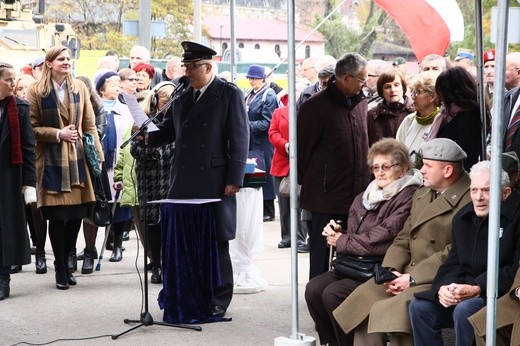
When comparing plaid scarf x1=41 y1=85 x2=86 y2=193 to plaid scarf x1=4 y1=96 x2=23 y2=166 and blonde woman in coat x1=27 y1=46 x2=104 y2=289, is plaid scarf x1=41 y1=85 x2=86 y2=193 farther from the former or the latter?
plaid scarf x1=4 y1=96 x2=23 y2=166

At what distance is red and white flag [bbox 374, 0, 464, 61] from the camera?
27.3ft

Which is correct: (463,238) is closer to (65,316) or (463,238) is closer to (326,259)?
Result: (326,259)

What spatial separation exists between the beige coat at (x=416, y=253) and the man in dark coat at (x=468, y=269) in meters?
0.19

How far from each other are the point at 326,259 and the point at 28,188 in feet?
8.74

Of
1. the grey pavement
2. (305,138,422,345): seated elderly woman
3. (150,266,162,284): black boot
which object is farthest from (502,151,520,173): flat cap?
(150,266,162,284): black boot

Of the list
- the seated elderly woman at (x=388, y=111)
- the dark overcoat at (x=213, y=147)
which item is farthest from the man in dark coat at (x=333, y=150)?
the seated elderly woman at (x=388, y=111)

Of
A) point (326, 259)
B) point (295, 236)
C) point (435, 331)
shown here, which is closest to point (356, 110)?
point (326, 259)

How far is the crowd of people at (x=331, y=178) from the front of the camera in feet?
21.3

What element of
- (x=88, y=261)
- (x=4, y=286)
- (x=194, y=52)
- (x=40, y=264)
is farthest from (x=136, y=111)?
(x=40, y=264)

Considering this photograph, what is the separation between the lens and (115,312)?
356 inches

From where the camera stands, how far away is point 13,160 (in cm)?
934

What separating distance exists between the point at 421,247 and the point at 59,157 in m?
4.14

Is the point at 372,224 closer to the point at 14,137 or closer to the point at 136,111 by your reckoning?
the point at 136,111

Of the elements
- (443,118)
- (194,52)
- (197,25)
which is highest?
(197,25)
